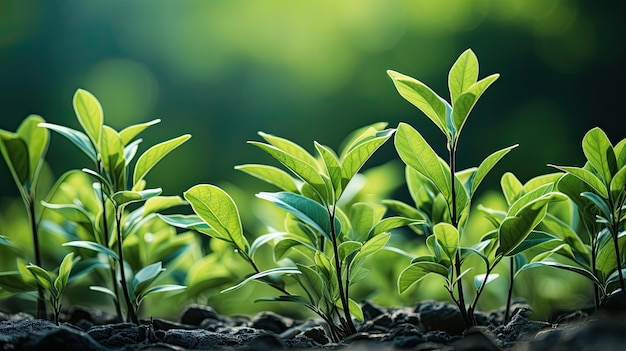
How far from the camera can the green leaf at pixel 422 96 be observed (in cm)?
63

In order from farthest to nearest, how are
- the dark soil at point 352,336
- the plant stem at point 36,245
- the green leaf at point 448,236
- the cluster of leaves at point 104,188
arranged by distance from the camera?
1. the plant stem at point 36,245
2. the cluster of leaves at point 104,188
3. the green leaf at point 448,236
4. the dark soil at point 352,336

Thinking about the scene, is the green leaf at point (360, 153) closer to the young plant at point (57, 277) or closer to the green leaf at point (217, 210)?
the green leaf at point (217, 210)

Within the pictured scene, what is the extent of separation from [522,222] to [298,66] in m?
3.30

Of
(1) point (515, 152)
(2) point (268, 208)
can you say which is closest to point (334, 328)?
(2) point (268, 208)

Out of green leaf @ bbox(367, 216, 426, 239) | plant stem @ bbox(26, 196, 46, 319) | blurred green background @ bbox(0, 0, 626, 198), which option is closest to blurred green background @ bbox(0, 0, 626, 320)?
blurred green background @ bbox(0, 0, 626, 198)

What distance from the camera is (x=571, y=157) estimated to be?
3.52m

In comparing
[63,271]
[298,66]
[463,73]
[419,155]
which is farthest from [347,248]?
[298,66]

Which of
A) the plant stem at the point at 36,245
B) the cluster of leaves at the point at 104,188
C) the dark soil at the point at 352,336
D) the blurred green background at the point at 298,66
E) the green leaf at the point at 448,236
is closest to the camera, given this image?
the dark soil at the point at 352,336

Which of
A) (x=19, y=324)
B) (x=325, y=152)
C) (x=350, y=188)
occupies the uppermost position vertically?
(x=325, y=152)

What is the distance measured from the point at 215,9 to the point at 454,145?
3.59 m

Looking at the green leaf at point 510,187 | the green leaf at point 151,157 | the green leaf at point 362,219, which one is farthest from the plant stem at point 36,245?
the green leaf at point 510,187

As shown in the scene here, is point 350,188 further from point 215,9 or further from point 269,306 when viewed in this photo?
point 215,9

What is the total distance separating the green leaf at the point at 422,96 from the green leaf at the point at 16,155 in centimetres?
56

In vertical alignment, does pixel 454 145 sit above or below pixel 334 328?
above
